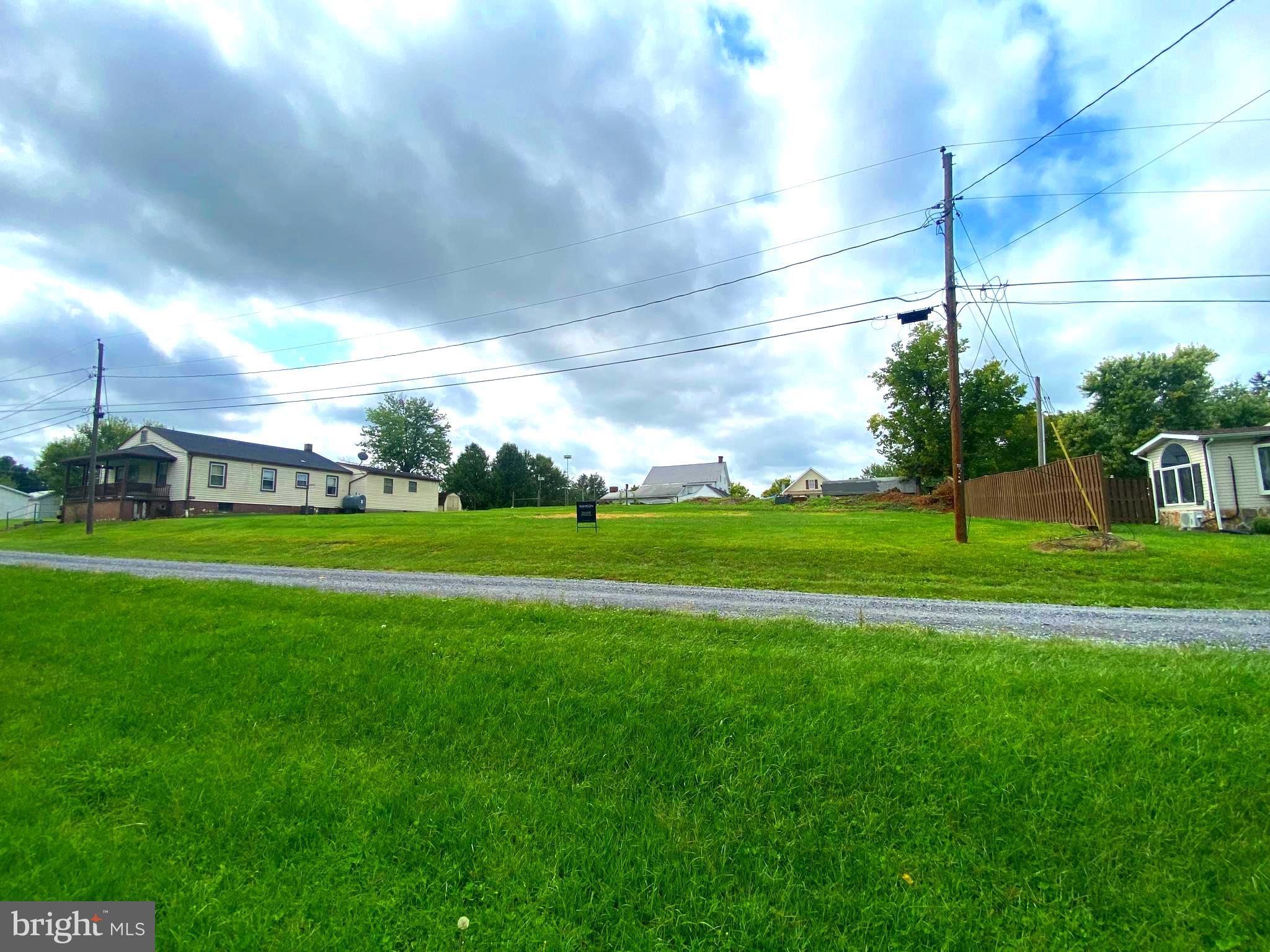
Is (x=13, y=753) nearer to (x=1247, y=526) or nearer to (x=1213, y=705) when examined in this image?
(x=1213, y=705)

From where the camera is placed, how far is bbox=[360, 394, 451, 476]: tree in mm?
74750

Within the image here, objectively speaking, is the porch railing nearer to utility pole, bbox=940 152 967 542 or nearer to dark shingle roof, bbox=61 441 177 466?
dark shingle roof, bbox=61 441 177 466

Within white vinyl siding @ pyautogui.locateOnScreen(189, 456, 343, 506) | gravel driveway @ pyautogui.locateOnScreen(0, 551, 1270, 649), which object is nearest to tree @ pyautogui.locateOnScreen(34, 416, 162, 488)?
white vinyl siding @ pyautogui.locateOnScreen(189, 456, 343, 506)

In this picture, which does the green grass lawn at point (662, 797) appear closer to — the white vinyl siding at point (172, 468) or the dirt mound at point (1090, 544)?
the dirt mound at point (1090, 544)

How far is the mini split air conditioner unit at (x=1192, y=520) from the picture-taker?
19672mm

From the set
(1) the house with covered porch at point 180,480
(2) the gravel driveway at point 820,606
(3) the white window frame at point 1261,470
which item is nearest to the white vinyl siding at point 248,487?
(1) the house with covered porch at point 180,480

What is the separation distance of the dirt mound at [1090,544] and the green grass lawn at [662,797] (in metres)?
8.28

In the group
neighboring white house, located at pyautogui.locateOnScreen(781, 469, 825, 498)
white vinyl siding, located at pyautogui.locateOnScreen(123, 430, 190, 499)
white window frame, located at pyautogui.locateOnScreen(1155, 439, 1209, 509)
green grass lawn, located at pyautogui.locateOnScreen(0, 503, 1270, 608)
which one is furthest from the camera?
neighboring white house, located at pyautogui.locateOnScreen(781, 469, 825, 498)

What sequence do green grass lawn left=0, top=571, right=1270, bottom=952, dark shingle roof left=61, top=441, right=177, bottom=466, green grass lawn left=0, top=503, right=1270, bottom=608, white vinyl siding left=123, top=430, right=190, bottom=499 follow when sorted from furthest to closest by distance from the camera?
white vinyl siding left=123, top=430, right=190, bottom=499
dark shingle roof left=61, top=441, right=177, bottom=466
green grass lawn left=0, top=503, right=1270, bottom=608
green grass lawn left=0, top=571, right=1270, bottom=952

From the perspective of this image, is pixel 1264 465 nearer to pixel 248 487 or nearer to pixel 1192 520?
pixel 1192 520

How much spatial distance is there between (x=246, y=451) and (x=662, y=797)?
46.6 metres

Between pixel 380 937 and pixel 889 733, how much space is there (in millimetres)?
3015

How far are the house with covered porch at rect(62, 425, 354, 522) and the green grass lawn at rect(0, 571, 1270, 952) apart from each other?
3775 centimetres

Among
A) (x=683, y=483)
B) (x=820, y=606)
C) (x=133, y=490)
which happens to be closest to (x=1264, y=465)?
(x=820, y=606)
